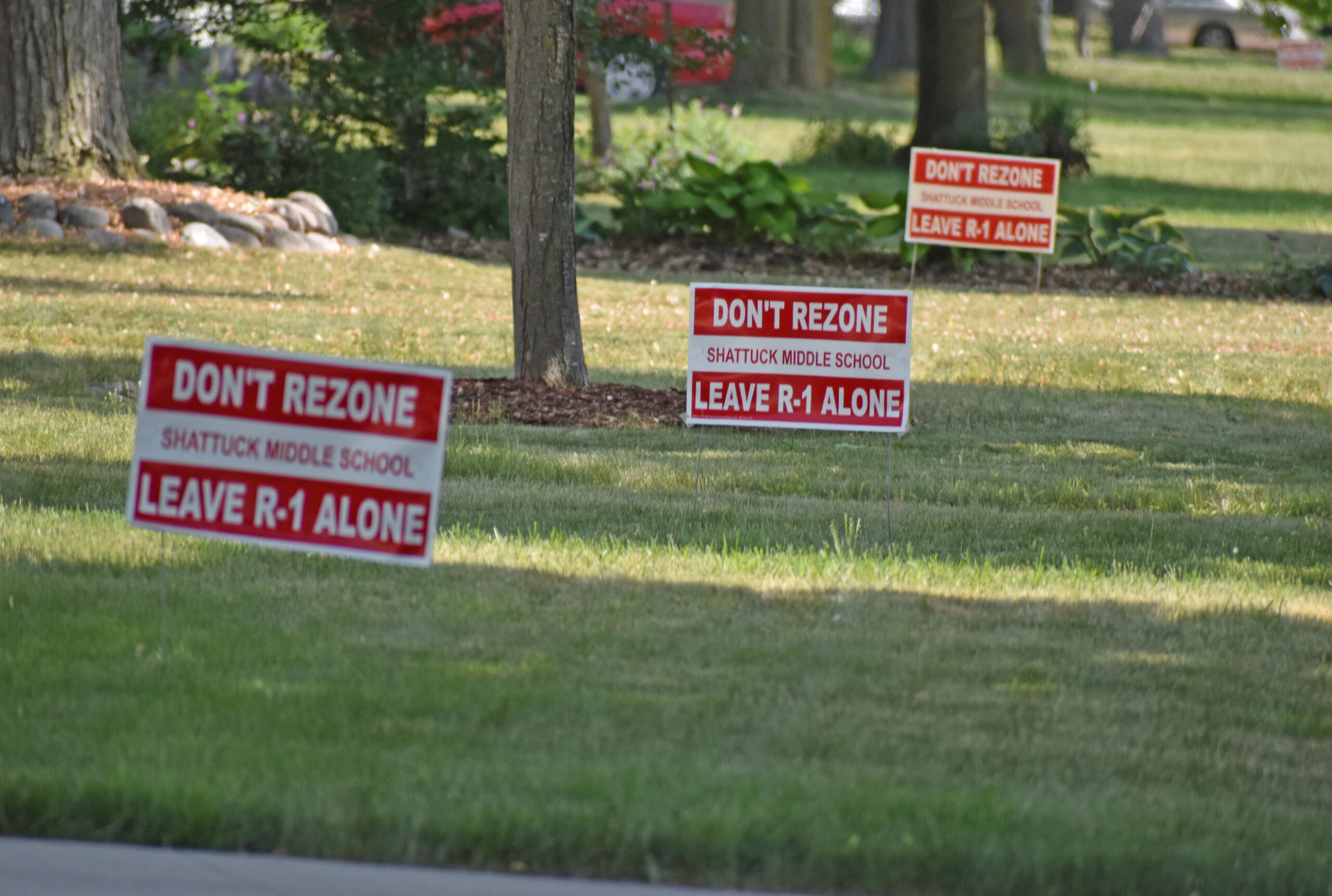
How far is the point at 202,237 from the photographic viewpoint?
17078mm

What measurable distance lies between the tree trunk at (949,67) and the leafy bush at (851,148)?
6.57 meters

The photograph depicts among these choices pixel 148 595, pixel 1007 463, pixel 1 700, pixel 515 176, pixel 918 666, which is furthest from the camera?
pixel 515 176

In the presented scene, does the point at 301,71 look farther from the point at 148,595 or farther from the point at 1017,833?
the point at 1017,833

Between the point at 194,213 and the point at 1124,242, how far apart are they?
1118cm

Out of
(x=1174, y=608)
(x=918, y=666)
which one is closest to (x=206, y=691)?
(x=918, y=666)

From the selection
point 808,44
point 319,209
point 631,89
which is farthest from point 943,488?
point 808,44

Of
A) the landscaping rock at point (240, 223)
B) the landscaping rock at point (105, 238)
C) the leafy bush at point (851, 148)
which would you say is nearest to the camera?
the landscaping rock at point (105, 238)

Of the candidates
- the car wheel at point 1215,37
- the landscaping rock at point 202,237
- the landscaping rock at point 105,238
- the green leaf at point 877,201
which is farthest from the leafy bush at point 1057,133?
the car wheel at point 1215,37

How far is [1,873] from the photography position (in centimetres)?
390

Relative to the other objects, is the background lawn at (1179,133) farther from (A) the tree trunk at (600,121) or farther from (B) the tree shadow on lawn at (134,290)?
(B) the tree shadow on lawn at (134,290)

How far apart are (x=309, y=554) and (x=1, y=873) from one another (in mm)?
2706

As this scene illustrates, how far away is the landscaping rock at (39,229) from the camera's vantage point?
53.3 feet

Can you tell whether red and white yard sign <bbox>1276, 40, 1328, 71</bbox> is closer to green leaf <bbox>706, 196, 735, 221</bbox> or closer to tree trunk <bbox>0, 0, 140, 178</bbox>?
green leaf <bbox>706, 196, 735, 221</bbox>

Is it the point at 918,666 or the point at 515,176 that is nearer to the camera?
the point at 918,666
